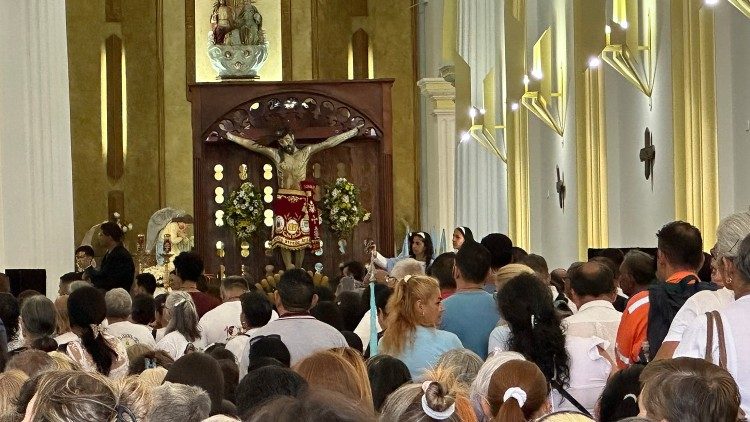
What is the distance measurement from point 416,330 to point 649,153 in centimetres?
587

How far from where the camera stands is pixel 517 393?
15.8ft

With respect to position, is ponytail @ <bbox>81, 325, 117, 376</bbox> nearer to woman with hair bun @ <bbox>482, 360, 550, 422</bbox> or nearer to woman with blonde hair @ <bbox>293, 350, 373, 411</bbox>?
woman with blonde hair @ <bbox>293, 350, 373, 411</bbox>

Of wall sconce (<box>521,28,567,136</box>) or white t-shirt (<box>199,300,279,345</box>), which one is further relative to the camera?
wall sconce (<box>521,28,567,136</box>)

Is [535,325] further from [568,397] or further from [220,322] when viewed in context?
[220,322]

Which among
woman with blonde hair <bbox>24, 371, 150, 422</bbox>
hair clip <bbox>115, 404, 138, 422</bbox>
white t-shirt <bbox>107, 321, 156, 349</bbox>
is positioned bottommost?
white t-shirt <bbox>107, 321, 156, 349</bbox>

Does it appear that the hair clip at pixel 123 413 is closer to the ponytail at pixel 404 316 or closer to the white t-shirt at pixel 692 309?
the white t-shirt at pixel 692 309

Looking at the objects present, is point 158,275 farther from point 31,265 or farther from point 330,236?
point 31,265

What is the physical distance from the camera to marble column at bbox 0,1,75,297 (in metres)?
13.2

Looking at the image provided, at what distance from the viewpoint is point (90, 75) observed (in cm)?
2608

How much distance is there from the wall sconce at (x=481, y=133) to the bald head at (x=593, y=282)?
12.5 meters

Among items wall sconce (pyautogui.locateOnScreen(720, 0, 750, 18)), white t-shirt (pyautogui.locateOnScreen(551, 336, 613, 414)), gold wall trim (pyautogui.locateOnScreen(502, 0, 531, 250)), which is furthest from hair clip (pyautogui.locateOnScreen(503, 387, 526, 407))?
gold wall trim (pyautogui.locateOnScreen(502, 0, 531, 250))

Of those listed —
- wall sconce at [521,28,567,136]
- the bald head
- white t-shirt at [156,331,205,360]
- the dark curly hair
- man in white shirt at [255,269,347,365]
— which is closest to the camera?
the dark curly hair

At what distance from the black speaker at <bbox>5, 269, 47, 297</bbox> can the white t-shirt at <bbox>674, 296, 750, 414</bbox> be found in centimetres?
859

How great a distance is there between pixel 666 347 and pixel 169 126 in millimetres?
21767
